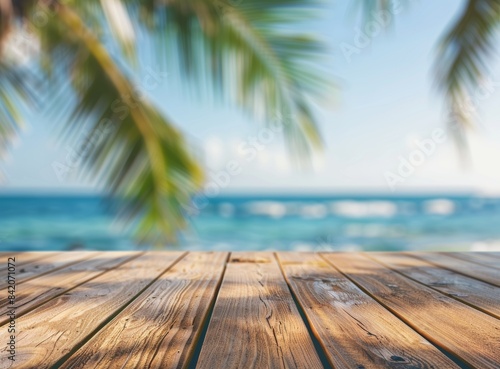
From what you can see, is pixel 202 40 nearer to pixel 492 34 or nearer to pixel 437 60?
pixel 437 60

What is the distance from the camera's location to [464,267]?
1649 millimetres

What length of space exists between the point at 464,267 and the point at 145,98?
6.58 feet

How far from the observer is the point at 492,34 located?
2814 millimetres

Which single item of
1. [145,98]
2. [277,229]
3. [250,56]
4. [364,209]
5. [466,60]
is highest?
[364,209]

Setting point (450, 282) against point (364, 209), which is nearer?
point (450, 282)

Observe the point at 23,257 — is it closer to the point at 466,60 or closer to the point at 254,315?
the point at 254,315

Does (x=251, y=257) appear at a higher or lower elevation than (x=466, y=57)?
lower

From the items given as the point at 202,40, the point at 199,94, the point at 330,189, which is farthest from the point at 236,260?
the point at 330,189

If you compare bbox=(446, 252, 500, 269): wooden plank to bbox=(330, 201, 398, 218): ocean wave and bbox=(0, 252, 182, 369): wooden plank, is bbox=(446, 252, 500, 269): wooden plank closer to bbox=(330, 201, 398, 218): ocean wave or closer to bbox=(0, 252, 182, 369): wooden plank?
bbox=(0, 252, 182, 369): wooden plank

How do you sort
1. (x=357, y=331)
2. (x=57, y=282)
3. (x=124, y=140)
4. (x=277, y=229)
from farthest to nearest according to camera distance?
(x=277, y=229) < (x=124, y=140) < (x=57, y=282) < (x=357, y=331)

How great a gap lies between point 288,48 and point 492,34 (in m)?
1.31

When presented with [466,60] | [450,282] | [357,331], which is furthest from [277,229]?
[357,331]

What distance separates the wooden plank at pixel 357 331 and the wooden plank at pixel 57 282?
637mm

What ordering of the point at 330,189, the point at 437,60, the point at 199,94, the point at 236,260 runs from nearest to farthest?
the point at 236,260
the point at 199,94
the point at 437,60
the point at 330,189
